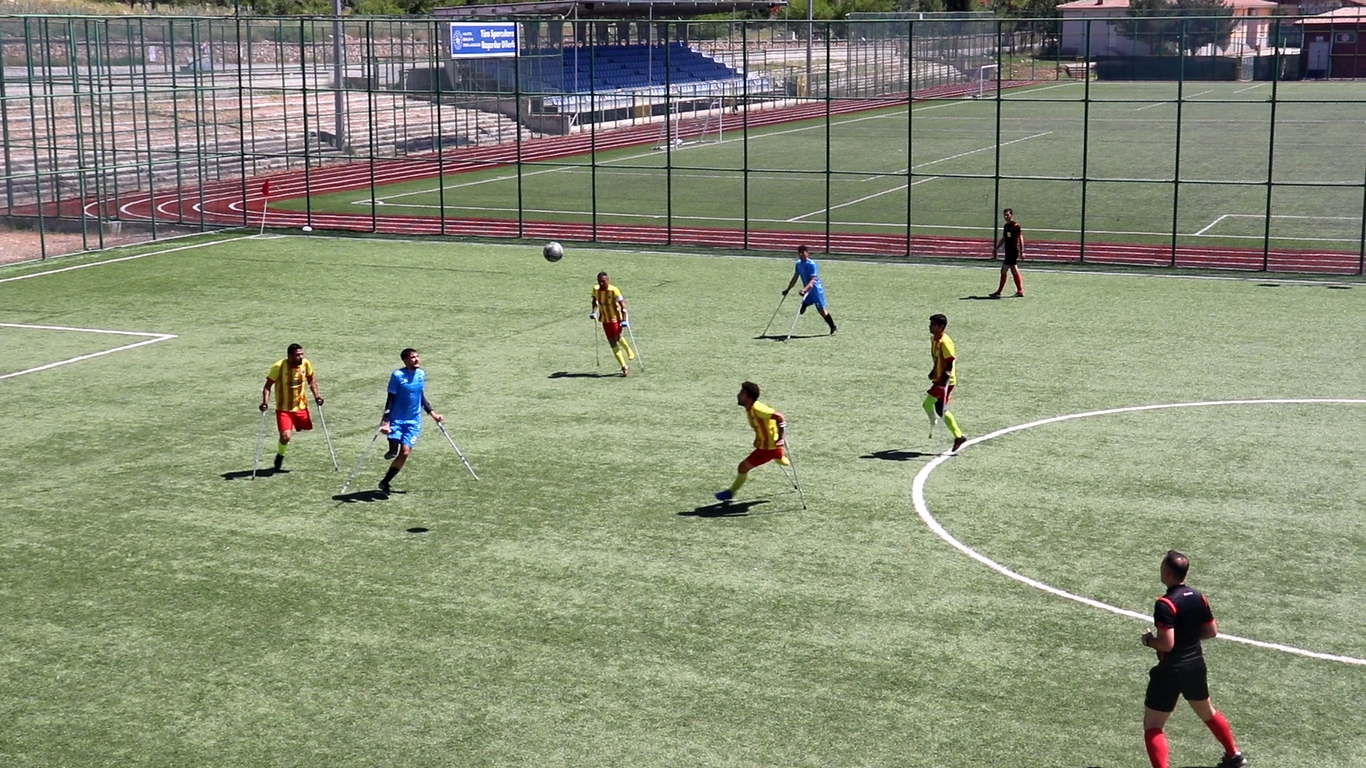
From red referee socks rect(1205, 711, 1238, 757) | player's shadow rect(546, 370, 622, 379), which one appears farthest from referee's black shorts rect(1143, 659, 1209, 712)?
player's shadow rect(546, 370, 622, 379)

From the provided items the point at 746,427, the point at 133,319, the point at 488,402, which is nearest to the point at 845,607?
the point at 746,427

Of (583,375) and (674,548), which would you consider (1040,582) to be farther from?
(583,375)

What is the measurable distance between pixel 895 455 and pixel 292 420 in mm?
8332

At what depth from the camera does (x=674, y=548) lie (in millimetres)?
16641

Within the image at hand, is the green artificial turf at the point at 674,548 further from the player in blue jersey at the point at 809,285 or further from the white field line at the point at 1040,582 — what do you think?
the player in blue jersey at the point at 809,285

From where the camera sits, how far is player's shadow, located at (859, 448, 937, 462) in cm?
2017

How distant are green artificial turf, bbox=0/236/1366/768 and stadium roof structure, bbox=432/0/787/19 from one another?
4541 centimetres

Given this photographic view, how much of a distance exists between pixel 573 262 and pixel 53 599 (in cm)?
2374

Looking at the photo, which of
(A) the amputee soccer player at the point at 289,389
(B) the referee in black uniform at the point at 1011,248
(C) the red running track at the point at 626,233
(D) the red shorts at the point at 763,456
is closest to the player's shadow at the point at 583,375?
(A) the amputee soccer player at the point at 289,389

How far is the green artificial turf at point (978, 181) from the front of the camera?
45000mm

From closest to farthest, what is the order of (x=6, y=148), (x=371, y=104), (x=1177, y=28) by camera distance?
(x=6, y=148), (x=371, y=104), (x=1177, y=28)

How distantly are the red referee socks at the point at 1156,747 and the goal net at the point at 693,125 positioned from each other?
57433mm

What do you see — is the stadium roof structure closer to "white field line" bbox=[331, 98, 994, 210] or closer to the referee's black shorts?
"white field line" bbox=[331, 98, 994, 210]

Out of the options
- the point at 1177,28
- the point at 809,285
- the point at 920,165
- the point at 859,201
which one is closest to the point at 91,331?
the point at 809,285
